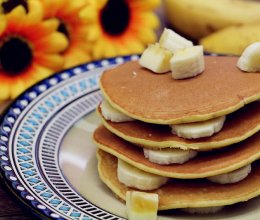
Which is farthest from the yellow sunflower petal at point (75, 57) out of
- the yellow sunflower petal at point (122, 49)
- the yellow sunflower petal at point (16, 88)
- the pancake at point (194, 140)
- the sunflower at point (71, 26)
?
the pancake at point (194, 140)

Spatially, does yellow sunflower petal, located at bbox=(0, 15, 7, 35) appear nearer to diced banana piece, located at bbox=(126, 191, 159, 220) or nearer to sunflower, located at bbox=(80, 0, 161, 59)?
sunflower, located at bbox=(80, 0, 161, 59)

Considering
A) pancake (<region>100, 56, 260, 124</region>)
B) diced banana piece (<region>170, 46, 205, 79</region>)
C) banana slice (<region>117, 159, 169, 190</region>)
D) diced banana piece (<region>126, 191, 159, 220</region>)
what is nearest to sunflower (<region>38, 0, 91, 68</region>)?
pancake (<region>100, 56, 260, 124</region>)

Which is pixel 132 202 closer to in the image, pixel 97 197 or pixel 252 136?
pixel 97 197

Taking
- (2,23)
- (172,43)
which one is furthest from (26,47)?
(172,43)

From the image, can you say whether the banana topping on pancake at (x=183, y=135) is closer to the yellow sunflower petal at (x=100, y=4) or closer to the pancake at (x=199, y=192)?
the pancake at (x=199, y=192)

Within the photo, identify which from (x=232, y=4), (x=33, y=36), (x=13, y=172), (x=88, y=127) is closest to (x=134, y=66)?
(x=88, y=127)
